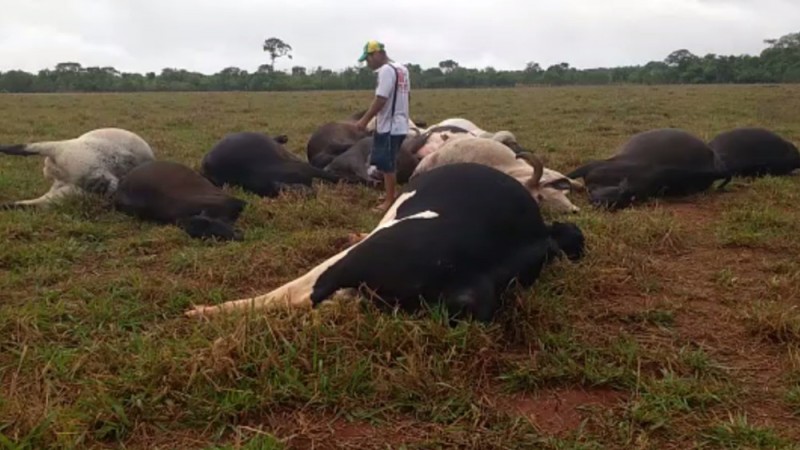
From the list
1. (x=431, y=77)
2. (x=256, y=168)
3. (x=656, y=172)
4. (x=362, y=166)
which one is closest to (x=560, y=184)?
(x=656, y=172)

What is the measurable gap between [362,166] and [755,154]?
4.53 meters

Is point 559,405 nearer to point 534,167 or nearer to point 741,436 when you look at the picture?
point 741,436

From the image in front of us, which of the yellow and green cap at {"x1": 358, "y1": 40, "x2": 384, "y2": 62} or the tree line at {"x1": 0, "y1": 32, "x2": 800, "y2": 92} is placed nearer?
the yellow and green cap at {"x1": 358, "y1": 40, "x2": 384, "y2": 62}

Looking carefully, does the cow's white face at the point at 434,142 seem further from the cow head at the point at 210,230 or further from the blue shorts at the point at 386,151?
the cow head at the point at 210,230

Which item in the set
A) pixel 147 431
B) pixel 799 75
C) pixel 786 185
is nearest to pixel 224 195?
pixel 147 431

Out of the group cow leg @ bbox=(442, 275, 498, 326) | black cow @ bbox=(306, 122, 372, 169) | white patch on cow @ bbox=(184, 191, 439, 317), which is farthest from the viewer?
black cow @ bbox=(306, 122, 372, 169)

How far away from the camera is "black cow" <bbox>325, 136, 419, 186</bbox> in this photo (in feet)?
27.9

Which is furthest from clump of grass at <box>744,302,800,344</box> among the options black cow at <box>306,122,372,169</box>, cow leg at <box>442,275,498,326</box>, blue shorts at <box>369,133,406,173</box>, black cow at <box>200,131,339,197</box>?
black cow at <box>306,122,372,169</box>

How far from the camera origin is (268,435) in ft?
9.33

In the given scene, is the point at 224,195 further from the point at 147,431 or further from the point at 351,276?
the point at 147,431

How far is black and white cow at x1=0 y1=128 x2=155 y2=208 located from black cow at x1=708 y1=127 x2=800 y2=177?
6.45 meters

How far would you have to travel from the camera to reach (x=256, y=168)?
313 inches

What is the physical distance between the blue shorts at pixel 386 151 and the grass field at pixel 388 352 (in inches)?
62.5

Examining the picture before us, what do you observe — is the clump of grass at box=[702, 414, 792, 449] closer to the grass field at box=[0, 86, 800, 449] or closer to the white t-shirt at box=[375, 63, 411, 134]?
the grass field at box=[0, 86, 800, 449]
